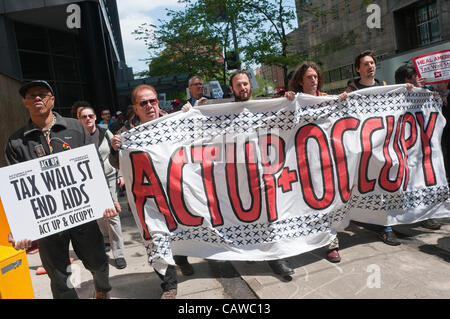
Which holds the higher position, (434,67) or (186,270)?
(434,67)

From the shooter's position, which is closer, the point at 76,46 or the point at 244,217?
the point at 244,217

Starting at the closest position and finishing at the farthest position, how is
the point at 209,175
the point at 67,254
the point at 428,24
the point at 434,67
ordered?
the point at 67,254, the point at 209,175, the point at 434,67, the point at 428,24

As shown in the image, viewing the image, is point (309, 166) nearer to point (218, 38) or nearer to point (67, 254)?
point (67, 254)

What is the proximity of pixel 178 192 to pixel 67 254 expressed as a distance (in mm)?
1082

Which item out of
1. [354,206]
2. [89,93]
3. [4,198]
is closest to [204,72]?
[89,93]

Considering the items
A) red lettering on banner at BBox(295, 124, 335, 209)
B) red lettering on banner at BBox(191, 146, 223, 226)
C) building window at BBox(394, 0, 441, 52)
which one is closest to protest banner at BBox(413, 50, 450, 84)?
red lettering on banner at BBox(295, 124, 335, 209)

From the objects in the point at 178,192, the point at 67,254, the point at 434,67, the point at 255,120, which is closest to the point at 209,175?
the point at 178,192

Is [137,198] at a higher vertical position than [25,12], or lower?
lower

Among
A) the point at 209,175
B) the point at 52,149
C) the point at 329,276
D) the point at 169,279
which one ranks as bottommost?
the point at 329,276

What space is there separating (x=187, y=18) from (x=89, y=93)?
6.27m

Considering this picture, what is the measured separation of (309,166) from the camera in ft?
12.8

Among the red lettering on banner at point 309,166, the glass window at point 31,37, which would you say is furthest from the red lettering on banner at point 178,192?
the glass window at point 31,37

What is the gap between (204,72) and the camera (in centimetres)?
1988
